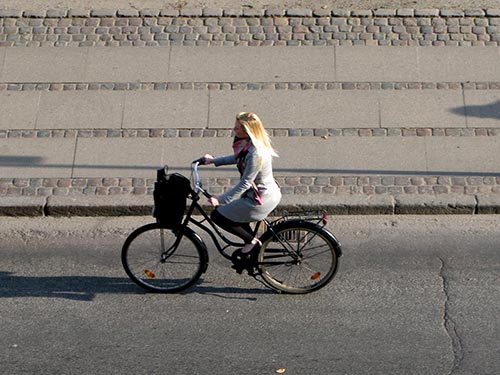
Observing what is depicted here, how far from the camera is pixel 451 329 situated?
767cm

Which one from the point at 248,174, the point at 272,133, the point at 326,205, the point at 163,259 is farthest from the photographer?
the point at 272,133

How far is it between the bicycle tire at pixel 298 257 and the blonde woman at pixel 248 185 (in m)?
0.19

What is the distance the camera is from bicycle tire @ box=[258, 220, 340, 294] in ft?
25.9

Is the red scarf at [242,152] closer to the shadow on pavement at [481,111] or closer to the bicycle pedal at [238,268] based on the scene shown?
the bicycle pedal at [238,268]

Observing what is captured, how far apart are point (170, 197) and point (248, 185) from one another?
686 millimetres

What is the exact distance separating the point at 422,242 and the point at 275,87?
10.7 feet

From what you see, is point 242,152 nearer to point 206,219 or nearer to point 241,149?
point 241,149

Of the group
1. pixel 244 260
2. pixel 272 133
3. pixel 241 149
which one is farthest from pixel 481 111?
pixel 241 149

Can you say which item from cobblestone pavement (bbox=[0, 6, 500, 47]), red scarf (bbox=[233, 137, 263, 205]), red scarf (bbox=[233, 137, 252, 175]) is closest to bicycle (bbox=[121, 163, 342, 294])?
red scarf (bbox=[233, 137, 263, 205])

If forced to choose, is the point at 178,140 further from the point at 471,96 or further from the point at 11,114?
the point at 471,96

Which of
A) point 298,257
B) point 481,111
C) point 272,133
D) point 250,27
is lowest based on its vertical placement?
point 298,257

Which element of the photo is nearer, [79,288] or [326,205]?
[79,288]

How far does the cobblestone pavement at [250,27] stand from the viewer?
12.2 metres

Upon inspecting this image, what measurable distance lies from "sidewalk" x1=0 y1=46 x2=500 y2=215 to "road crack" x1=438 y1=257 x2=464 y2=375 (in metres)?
1.25
